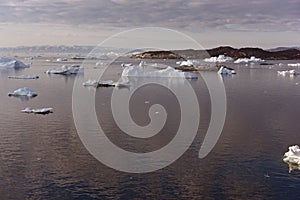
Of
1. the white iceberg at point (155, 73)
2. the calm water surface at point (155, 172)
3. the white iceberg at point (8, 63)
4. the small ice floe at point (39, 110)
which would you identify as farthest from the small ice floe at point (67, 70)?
the small ice floe at point (39, 110)

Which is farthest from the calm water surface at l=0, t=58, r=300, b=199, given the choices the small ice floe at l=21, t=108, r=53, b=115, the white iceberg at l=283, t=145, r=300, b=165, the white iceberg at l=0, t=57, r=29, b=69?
the white iceberg at l=0, t=57, r=29, b=69

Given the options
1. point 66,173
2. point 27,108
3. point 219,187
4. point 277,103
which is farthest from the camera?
point 277,103

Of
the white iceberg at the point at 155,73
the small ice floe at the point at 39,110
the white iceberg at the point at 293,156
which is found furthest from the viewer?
the white iceberg at the point at 155,73

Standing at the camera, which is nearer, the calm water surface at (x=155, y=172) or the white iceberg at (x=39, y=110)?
the calm water surface at (x=155, y=172)

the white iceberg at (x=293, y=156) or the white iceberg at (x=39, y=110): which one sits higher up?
the white iceberg at (x=39, y=110)

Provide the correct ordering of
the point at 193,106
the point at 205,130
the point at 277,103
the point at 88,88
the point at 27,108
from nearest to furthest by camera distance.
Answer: the point at 205,130 → the point at 27,108 → the point at 193,106 → the point at 277,103 → the point at 88,88

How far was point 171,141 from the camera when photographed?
1416 cm

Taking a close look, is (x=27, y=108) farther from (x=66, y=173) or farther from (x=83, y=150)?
(x=66, y=173)

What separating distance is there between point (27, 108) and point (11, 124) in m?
3.26

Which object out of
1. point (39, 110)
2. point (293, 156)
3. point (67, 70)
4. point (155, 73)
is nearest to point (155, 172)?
point (293, 156)

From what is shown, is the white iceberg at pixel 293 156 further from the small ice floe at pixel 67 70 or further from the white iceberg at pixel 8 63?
the white iceberg at pixel 8 63

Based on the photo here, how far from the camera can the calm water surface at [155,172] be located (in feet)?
31.4

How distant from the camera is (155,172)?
10922mm

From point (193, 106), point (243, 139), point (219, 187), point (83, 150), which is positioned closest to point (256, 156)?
point (243, 139)
